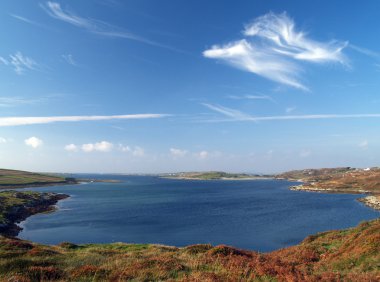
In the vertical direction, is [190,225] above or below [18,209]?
below

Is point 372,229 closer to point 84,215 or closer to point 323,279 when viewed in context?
point 323,279

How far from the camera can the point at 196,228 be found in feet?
300

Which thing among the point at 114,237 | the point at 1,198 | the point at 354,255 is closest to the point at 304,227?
the point at 114,237

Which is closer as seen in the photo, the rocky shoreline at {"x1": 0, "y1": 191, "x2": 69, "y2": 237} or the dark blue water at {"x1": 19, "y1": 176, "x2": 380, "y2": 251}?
the dark blue water at {"x1": 19, "y1": 176, "x2": 380, "y2": 251}

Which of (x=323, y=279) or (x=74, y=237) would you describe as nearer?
(x=323, y=279)

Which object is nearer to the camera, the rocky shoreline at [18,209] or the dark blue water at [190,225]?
the dark blue water at [190,225]

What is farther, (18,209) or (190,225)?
(18,209)

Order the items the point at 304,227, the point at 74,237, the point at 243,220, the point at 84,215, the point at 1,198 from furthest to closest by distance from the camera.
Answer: the point at 1,198
the point at 84,215
the point at 243,220
the point at 304,227
the point at 74,237

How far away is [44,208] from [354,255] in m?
139

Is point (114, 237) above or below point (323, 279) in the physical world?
below

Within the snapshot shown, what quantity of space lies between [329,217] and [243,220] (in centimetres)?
3092

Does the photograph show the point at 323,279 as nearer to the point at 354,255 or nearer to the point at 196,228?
the point at 354,255

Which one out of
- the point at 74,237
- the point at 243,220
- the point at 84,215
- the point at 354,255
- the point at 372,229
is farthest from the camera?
the point at 84,215

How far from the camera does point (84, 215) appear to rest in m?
121
